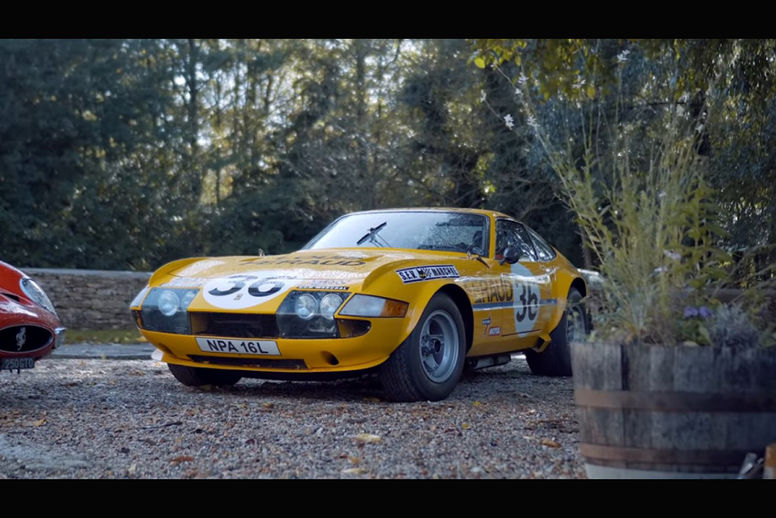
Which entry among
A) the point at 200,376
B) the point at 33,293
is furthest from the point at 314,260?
the point at 33,293

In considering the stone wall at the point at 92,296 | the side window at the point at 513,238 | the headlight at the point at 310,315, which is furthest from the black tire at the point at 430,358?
the stone wall at the point at 92,296

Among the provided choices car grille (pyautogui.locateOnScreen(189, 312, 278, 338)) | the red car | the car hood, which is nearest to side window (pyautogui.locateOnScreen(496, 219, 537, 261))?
the car hood

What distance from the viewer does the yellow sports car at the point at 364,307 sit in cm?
651

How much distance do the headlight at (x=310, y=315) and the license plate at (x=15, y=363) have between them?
1787mm

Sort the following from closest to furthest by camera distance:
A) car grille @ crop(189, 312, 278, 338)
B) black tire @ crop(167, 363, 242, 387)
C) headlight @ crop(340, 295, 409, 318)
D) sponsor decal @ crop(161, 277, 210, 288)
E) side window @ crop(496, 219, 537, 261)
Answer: headlight @ crop(340, 295, 409, 318) < car grille @ crop(189, 312, 278, 338) < sponsor decal @ crop(161, 277, 210, 288) < black tire @ crop(167, 363, 242, 387) < side window @ crop(496, 219, 537, 261)

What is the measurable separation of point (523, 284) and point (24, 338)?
13.1 feet

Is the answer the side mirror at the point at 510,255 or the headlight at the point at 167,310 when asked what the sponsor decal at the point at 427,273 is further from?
the headlight at the point at 167,310

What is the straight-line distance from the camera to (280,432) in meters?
5.49

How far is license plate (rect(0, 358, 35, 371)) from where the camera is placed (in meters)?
6.52

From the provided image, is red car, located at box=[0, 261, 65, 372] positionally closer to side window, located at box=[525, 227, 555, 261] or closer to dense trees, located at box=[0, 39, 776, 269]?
side window, located at box=[525, 227, 555, 261]

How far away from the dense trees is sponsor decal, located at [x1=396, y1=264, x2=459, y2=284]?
30.3 feet

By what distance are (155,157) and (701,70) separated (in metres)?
22.6
